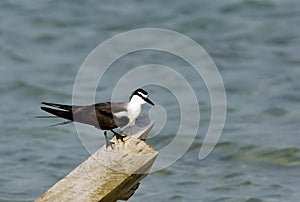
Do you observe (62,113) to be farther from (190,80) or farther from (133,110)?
(190,80)

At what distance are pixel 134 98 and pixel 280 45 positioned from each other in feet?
28.7

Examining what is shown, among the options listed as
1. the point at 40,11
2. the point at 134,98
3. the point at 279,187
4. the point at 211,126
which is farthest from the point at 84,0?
the point at 134,98

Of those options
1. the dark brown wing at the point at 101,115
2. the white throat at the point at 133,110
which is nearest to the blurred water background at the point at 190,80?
the dark brown wing at the point at 101,115

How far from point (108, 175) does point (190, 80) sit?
24.3 ft

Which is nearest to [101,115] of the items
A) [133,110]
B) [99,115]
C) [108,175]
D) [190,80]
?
[99,115]

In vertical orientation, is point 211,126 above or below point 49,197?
above

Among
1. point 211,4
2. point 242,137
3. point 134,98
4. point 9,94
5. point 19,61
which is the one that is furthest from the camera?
point 211,4

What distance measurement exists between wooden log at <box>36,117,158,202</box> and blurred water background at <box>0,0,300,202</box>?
108 inches

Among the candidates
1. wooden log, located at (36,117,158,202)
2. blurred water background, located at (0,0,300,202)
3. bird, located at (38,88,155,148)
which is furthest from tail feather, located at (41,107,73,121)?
blurred water background, located at (0,0,300,202)

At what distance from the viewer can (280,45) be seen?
14.7m

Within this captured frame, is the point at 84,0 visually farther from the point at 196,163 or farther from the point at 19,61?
the point at 196,163

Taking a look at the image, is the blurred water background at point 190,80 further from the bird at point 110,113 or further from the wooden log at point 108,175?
the wooden log at point 108,175

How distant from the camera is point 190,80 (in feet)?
42.7

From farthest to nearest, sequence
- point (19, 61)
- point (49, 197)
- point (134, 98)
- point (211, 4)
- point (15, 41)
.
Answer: point (211, 4), point (15, 41), point (19, 61), point (134, 98), point (49, 197)
